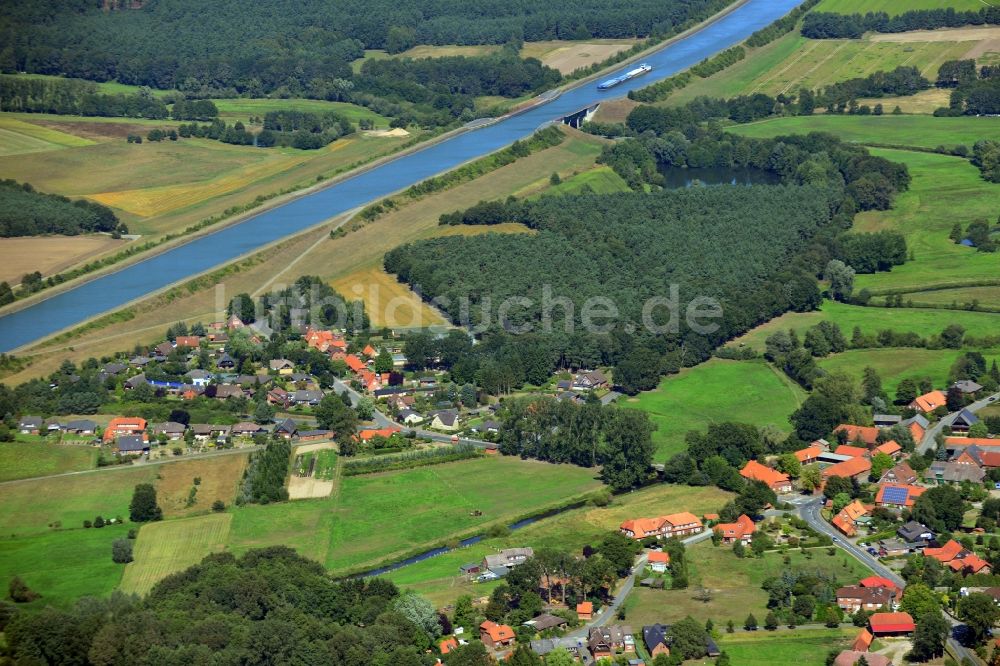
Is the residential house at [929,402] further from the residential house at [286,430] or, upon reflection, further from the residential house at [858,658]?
the residential house at [286,430]

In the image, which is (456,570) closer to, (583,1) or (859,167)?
(859,167)

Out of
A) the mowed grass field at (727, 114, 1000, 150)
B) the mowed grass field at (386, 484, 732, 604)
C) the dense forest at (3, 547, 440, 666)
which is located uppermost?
the mowed grass field at (727, 114, 1000, 150)

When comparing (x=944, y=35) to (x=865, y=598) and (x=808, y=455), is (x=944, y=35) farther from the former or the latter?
(x=865, y=598)

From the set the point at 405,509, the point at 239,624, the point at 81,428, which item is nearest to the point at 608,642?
the point at 239,624

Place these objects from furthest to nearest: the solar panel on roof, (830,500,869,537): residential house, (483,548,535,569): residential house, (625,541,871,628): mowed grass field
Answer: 1. the solar panel on roof
2. (830,500,869,537): residential house
3. (483,548,535,569): residential house
4. (625,541,871,628): mowed grass field

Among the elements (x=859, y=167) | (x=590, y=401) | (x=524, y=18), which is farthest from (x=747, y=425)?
(x=524, y=18)

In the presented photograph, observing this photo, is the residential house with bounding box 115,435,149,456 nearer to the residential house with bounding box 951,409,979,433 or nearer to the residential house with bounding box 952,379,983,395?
the residential house with bounding box 951,409,979,433

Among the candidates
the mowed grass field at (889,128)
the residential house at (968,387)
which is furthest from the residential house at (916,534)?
the mowed grass field at (889,128)

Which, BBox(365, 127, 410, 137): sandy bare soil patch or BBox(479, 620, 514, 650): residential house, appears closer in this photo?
BBox(479, 620, 514, 650): residential house

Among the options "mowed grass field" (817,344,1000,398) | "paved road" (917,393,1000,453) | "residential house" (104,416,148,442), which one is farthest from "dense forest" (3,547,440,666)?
"mowed grass field" (817,344,1000,398)
